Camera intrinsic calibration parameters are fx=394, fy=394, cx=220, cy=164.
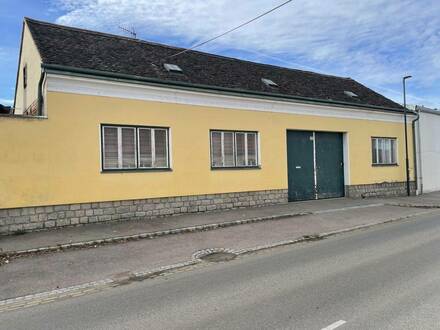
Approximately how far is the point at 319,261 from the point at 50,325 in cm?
460

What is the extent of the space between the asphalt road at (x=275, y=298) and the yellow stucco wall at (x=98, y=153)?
18.0 ft

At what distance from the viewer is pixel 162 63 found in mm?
14086

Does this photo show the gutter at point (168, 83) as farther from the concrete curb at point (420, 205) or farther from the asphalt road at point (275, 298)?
the asphalt road at point (275, 298)

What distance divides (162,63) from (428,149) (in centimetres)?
1580

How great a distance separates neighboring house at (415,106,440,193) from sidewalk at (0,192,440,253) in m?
6.78

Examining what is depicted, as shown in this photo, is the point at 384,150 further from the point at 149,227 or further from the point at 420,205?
the point at 149,227

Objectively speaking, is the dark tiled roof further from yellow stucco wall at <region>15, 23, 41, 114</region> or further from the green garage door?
the green garage door

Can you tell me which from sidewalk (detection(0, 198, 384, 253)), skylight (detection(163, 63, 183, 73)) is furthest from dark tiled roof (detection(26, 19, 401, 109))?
sidewalk (detection(0, 198, 384, 253))

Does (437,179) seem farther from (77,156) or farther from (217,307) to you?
(217,307)

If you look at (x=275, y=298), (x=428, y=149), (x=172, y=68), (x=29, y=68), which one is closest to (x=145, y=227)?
(x=172, y=68)

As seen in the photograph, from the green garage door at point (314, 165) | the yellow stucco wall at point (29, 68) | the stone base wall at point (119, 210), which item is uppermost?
the yellow stucco wall at point (29, 68)

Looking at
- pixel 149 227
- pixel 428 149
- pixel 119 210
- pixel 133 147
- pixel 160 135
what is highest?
pixel 160 135

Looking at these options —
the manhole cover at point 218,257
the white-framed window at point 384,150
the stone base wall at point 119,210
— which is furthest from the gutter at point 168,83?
the manhole cover at point 218,257

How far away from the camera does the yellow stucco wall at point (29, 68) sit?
1238cm
